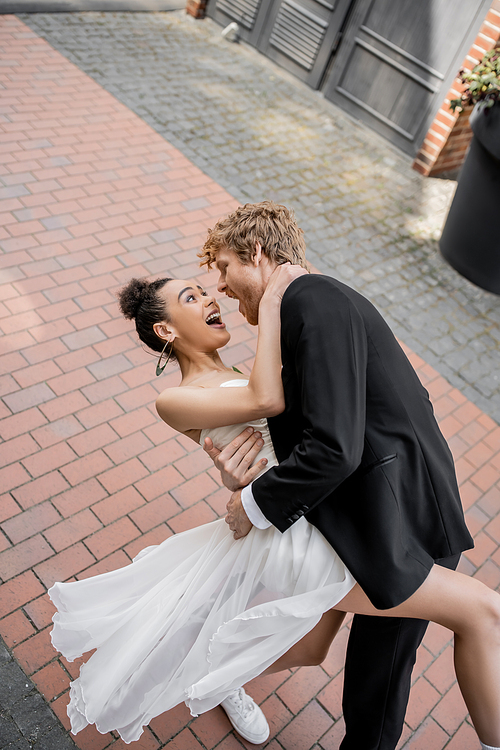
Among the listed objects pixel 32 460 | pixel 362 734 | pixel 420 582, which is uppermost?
pixel 420 582

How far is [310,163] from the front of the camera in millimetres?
7281

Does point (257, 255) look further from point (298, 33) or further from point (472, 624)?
point (298, 33)

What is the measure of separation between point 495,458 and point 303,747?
2.60m

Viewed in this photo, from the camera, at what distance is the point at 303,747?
9.16ft

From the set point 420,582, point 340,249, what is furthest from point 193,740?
point 340,249

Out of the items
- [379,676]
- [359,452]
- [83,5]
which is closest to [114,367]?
[379,676]

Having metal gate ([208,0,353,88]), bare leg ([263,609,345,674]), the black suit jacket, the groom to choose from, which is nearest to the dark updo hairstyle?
the groom

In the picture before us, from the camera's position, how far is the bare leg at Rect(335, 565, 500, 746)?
194 centimetres

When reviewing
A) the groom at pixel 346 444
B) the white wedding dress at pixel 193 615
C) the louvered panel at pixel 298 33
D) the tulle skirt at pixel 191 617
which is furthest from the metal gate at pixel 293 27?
the tulle skirt at pixel 191 617

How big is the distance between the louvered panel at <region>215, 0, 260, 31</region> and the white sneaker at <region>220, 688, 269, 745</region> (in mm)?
8992

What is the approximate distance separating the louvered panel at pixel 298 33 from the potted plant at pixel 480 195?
3110 mm

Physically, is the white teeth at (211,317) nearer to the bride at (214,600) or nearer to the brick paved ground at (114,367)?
the bride at (214,600)

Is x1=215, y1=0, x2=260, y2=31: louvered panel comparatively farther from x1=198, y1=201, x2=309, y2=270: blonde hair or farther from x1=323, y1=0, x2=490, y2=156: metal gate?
x1=198, y1=201, x2=309, y2=270: blonde hair

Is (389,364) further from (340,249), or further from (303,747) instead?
(340,249)
